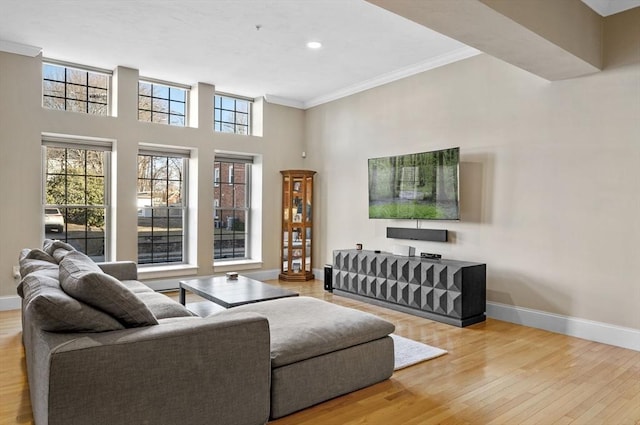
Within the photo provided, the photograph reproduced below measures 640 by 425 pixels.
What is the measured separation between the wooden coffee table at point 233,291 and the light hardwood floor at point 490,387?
4.33 ft

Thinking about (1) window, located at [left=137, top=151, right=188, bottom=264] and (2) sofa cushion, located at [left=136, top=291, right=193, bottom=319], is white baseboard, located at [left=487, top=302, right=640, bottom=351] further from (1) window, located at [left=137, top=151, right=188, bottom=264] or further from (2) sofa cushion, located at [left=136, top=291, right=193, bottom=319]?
(1) window, located at [left=137, top=151, right=188, bottom=264]

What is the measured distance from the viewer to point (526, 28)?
115 inches

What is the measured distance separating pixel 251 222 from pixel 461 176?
3653 mm

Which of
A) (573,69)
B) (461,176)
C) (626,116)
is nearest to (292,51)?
(461,176)

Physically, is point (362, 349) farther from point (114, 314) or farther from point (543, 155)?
point (543, 155)

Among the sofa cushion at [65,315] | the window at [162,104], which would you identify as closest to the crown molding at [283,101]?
the window at [162,104]

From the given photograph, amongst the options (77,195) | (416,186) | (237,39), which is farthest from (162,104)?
(416,186)

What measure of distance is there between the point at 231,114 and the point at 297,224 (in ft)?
6.94

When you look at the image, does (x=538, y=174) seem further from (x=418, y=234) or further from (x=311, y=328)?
(x=311, y=328)

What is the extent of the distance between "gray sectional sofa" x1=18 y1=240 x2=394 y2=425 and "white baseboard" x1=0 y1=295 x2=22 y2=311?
2.96 metres

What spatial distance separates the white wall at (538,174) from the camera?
12.0 ft

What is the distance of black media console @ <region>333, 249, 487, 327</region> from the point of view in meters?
4.22

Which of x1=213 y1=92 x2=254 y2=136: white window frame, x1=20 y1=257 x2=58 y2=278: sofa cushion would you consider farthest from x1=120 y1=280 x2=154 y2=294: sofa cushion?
x1=213 y1=92 x2=254 y2=136: white window frame

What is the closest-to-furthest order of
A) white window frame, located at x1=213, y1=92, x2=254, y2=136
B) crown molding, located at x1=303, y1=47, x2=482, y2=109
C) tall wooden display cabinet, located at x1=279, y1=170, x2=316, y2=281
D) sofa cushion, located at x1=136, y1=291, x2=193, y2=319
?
sofa cushion, located at x1=136, y1=291, x2=193, y2=319 < crown molding, located at x1=303, y1=47, x2=482, y2=109 < white window frame, located at x1=213, y1=92, x2=254, y2=136 < tall wooden display cabinet, located at x1=279, y1=170, x2=316, y2=281
